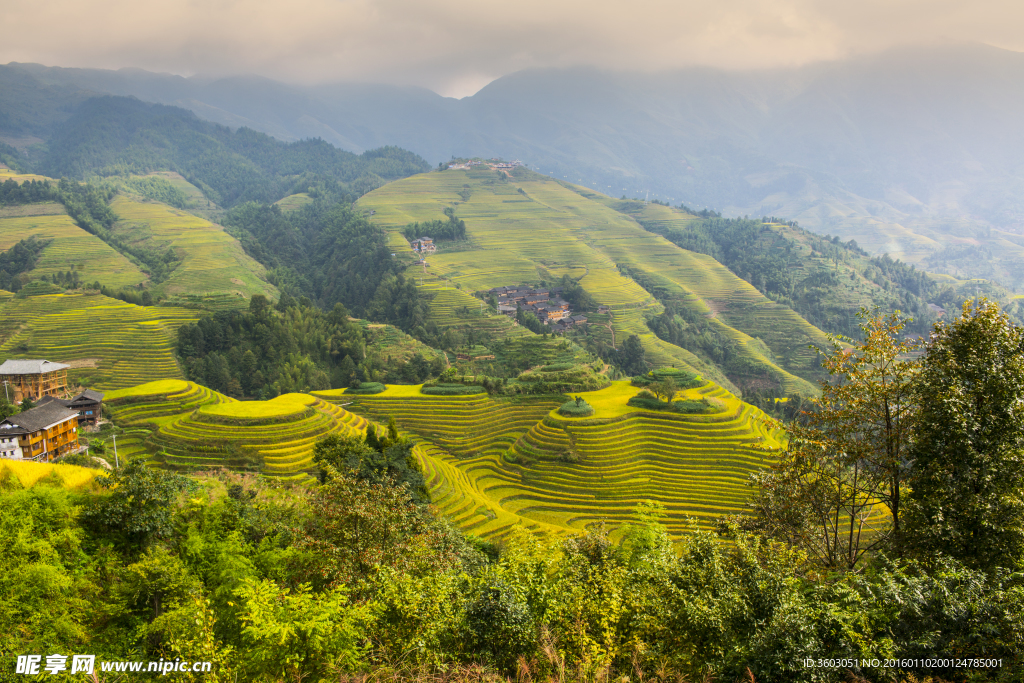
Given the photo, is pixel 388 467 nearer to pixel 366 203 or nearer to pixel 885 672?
pixel 885 672

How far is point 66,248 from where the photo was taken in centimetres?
7406

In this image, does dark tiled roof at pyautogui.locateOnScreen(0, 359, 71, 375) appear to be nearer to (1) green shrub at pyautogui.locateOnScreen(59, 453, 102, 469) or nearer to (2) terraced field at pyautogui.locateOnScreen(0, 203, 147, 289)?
(1) green shrub at pyautogui.locateOnScreen(59, 453, 102, 469)

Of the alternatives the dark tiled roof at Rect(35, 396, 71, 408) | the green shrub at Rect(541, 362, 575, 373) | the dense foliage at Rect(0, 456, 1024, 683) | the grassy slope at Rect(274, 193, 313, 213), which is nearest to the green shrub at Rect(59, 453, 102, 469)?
the dark tiled roof at Rect(35, 396, 71, 408)

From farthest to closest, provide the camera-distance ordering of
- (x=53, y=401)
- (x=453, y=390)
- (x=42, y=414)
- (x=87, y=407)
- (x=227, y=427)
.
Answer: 1. (x=453, y=390)
2. (x=87, y=407)
3. (x=227, y=427)
4. (x=53, y=401)
5. (x=42, y=414)

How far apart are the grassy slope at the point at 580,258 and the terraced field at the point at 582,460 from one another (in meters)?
28.4

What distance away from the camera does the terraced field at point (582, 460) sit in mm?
31078

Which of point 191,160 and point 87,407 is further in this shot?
point 191,160

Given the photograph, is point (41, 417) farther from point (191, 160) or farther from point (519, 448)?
point (191, 160)

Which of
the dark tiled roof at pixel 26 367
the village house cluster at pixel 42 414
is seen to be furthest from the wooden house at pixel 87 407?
the dark tiled roof at pixel 26 367

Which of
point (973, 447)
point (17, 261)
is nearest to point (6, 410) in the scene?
point (973, 447)

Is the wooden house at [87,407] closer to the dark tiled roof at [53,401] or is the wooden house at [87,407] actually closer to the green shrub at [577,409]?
the dark tiled roof at [53,401]

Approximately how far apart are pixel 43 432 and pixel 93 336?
25.5 m

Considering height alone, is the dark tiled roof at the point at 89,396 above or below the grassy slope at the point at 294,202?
below

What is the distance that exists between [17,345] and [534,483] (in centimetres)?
4661
